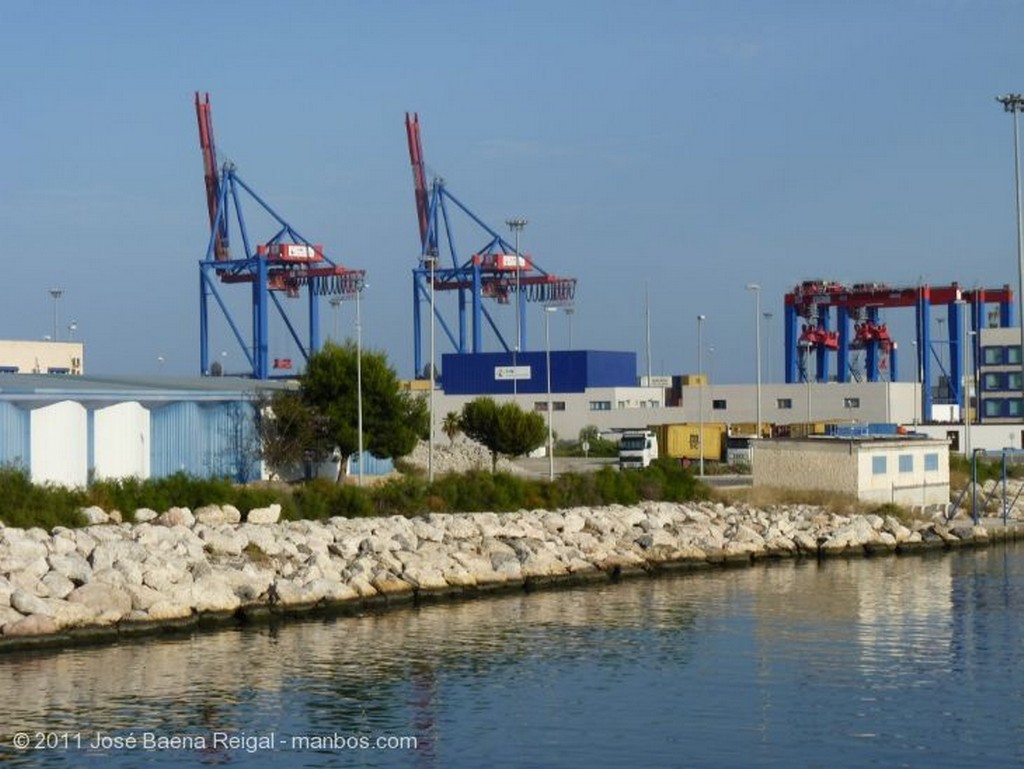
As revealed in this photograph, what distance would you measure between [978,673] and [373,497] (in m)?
17.7

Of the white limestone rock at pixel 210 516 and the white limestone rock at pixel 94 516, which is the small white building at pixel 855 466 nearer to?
the white limestone rock at pixel 210 516

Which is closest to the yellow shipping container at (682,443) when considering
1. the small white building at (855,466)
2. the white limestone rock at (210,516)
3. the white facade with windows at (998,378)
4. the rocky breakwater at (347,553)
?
the small white building at (855,466)

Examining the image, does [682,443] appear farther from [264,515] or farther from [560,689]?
[560,689]

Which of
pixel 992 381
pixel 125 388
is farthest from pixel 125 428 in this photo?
pixel 992 381

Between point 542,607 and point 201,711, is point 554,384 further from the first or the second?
point 201,711

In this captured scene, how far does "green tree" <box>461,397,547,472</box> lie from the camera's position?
52.9 metres

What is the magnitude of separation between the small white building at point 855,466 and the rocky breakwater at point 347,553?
240 cm

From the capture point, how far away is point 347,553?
30.9 m

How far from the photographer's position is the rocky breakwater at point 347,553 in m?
25.5

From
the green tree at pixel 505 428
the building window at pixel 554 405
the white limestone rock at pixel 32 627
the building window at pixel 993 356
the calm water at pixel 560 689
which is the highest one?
the building window at pixel 993 356

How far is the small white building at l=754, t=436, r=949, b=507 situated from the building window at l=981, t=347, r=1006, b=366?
44670mm

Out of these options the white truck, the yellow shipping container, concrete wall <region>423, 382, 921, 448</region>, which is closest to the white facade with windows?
concrete wall <region>423, 382, 921, 448</region>

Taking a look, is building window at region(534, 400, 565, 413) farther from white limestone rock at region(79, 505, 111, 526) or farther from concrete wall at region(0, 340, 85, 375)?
white limestone rock at region(79, 505, 111, 526)

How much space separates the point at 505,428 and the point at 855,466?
13130 millimetres
